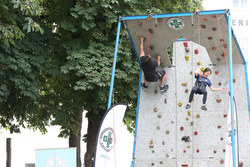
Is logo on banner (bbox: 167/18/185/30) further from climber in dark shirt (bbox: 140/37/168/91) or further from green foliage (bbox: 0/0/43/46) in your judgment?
green foliage (bbox: 0/0/43/46)

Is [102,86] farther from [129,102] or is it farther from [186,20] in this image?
[186,20]

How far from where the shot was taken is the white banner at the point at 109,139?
8.48 m

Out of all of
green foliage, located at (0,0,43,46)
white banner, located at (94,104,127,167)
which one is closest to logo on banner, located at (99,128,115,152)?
white banner, located at (94,104,127,167)

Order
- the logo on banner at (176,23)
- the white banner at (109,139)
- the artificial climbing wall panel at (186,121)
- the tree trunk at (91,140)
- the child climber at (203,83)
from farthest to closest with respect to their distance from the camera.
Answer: the tree trunk at (91,140) < the artificial climbing wall panel at (186,121) < the child climber at (203,83) < the logo on banner at (176,23) < the white banner at (109,139)

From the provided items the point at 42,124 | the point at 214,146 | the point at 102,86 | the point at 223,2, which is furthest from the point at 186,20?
the point at 223,2

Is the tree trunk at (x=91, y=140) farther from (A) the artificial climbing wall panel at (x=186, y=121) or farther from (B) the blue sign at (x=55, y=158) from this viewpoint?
(A) the artificial climbing wall panel at (x=186, y=121)

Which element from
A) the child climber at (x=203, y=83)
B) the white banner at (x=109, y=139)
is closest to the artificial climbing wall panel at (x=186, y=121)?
the child climber at (x=203, y=83)

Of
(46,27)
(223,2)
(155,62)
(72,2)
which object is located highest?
(223,2)

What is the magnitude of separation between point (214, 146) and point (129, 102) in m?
4.67

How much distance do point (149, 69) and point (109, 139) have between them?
9.33 feet

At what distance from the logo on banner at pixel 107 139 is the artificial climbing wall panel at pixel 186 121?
121 inches

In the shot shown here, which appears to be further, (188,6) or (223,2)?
(223,2)

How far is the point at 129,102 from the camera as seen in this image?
15.5 m

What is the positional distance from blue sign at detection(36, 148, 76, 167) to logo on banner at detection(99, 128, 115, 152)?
3506 mm
